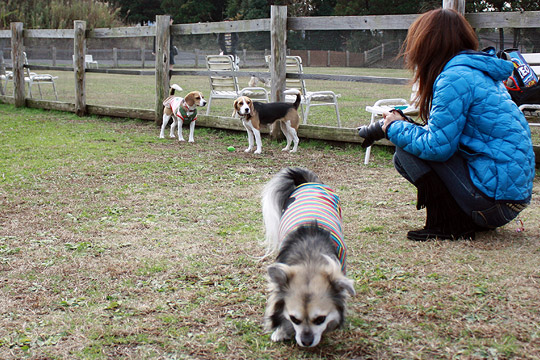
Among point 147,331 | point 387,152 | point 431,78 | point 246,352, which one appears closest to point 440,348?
point 246,352

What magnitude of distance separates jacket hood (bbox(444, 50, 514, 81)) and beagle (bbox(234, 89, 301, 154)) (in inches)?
152

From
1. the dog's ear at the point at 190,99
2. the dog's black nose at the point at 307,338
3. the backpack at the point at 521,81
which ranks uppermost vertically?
the backpack at the point at 521,81

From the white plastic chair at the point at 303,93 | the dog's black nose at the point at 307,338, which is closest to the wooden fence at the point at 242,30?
the white plastic chair at the point at 303,93

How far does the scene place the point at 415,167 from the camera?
11.4ft

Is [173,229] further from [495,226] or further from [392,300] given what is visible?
[495,226]

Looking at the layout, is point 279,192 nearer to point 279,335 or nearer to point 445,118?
point 279,335

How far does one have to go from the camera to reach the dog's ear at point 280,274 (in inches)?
84.2

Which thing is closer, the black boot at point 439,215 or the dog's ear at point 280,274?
the dog's ear at point 280,274

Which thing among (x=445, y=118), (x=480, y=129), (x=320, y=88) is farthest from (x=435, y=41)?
(x=320, y=88)

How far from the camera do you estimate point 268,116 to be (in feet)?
23.7

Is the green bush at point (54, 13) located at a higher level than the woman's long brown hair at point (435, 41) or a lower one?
higher

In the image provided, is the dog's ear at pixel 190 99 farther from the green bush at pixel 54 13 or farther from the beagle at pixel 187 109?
the green bush at pixel 54 13

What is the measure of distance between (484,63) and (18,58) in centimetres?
1097

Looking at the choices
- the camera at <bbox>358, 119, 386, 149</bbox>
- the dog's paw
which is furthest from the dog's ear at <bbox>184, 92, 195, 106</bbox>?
the dog's paw
